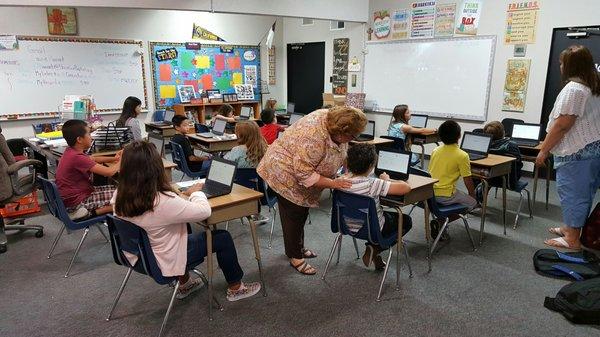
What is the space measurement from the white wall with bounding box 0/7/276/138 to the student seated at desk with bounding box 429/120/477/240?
19.5 ft

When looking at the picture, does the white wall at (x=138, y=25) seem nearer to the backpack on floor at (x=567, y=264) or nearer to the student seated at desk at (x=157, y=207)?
the student seated at desk at (x=157, y=207)

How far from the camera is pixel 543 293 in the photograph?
2779 millimetres

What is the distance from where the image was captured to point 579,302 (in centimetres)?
247

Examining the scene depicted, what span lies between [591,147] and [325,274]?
232 centimetres

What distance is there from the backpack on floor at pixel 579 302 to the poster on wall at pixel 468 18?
464 centimetres

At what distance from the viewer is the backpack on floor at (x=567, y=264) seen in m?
2.89

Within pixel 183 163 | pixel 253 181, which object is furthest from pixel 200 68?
pixel 253 181

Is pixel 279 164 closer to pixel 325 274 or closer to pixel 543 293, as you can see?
pixel 325 274

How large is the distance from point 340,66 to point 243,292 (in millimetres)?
6338

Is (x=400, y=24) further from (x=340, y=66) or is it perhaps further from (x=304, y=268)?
(x=304, y=268)

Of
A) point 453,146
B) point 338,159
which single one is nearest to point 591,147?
point 453,146

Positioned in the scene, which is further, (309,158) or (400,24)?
(400,24)

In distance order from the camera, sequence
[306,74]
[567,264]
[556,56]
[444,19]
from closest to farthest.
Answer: [567,264]
[556,56]
[444,19]
[306,74]

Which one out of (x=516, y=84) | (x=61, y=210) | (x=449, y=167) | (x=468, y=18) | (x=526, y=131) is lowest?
(x=61, y=210)
